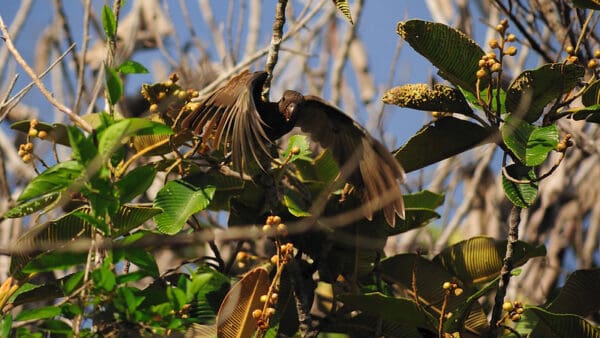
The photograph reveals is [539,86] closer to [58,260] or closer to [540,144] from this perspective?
[540,144]

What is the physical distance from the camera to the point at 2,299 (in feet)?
7.07

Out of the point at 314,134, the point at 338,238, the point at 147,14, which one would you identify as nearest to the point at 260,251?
the point at 314,134

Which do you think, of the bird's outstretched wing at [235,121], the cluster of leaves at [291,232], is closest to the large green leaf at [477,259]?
the cluster of leaves at [291,232]

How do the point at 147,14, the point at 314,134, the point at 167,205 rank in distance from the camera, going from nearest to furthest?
the point at 167,205 → the point at 314,134 → the point at 147,14

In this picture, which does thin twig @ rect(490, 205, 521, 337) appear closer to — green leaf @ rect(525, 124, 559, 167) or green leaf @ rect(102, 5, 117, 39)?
green leaf @ rect(525, 124, 559, 167)

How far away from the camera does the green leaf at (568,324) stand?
220 centimetres

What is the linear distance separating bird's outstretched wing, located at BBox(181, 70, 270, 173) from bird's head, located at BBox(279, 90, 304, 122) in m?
0.14

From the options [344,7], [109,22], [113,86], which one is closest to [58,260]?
[113,86]

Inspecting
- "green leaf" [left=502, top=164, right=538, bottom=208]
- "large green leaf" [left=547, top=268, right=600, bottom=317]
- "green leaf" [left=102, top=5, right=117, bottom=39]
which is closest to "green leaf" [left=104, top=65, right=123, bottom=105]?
"green leaf" [left=102, top=5, right=117, bottom=39]

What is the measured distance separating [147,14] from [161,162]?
8.86ft

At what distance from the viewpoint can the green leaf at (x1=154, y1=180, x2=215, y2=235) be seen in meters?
2.27

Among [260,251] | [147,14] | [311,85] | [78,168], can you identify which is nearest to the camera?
[78,168]

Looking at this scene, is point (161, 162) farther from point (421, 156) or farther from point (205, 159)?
point (421, 156)

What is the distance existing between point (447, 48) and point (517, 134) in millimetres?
275
